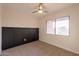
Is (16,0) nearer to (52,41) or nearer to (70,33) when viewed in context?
(70,33)

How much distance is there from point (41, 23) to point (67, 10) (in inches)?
107

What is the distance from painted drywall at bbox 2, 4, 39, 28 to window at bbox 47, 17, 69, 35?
1.24 metres

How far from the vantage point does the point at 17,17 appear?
17.5 ft

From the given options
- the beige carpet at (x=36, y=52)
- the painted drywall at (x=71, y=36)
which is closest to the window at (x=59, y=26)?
the painted drywall at (x=71, y=36)

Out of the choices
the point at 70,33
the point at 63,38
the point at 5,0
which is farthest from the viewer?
the point at 63,38

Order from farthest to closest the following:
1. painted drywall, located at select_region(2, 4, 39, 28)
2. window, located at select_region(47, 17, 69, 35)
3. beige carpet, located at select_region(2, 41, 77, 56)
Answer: painted drywall, located at select_region(2, 4, 39, 28) → window, located at select_region(47, 17, 69, 35) → beige carpet, located at select_region(2, 41, 77, 56)

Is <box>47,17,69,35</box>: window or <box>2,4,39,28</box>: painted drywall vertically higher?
<box>2,4,39,28</box>: painted drywall

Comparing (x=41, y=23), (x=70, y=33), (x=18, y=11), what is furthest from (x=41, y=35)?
(x=70, y=33)

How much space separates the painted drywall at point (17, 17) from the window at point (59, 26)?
124 cm

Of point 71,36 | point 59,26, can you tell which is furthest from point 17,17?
point 71,36

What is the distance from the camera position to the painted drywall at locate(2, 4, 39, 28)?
15.0 ft

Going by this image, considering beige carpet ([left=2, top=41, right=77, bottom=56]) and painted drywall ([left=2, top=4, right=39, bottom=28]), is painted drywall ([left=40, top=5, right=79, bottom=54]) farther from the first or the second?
painted drywall ([left=2, top=4, right=39, bottom=28])

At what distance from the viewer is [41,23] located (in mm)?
6500

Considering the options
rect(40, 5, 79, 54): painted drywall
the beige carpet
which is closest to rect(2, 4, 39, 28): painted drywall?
the beige carpet
